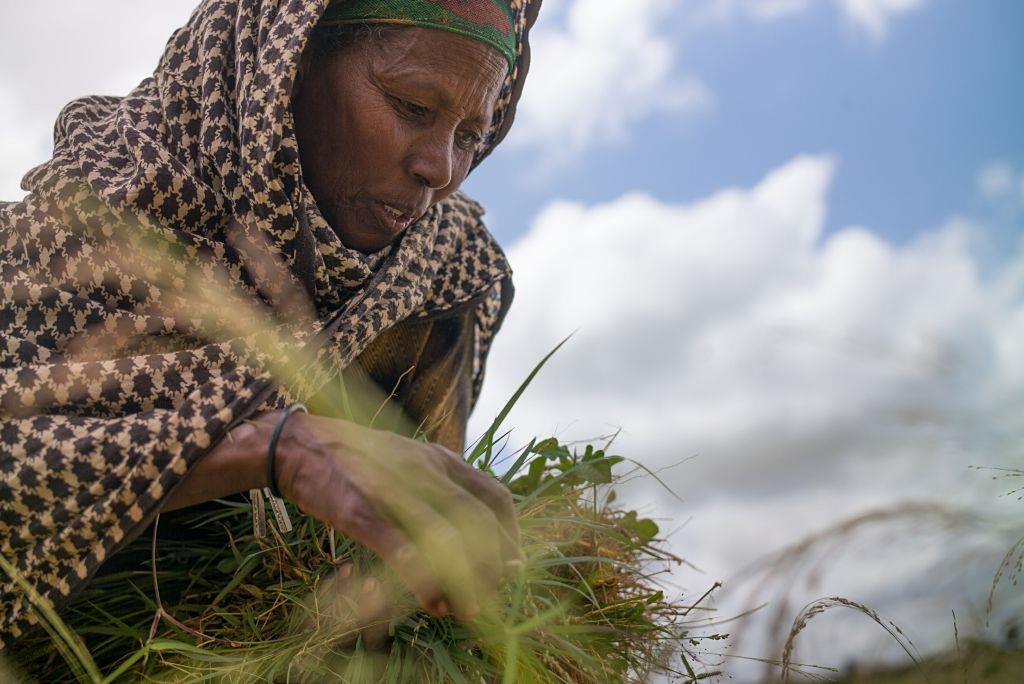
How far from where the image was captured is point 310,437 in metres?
1.27

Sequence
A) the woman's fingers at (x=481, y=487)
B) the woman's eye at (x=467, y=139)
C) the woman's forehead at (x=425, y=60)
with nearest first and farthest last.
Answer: the woman's fingers at (x=481, y=487) < the woman's forehead at (x=425, y=60) < the woman's eye at (x=467, y=139)

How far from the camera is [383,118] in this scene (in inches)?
78.4

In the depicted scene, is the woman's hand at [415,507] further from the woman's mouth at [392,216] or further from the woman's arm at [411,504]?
the woman's mouth at [392,216]

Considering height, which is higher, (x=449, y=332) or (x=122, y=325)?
(x=449, y=332)

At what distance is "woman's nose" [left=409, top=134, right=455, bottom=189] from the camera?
2.01 m

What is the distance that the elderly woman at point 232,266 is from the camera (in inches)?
55.8

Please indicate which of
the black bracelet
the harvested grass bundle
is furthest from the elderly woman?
the harvested grass bundle

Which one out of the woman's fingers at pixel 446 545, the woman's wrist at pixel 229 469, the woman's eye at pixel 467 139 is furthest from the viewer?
the woman's eye at pixel 467 139

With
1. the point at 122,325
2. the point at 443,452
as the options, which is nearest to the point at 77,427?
the point at 122,325

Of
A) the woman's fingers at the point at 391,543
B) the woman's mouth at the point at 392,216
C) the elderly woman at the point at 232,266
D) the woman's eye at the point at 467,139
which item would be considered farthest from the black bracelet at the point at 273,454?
the woman's eye at the point at 467,139

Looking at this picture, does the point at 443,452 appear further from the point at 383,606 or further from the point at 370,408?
the point at 370,408

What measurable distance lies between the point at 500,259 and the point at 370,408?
812mm

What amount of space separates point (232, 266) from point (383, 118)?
0.48 metres

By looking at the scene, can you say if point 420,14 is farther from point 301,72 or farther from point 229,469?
point 229,469
